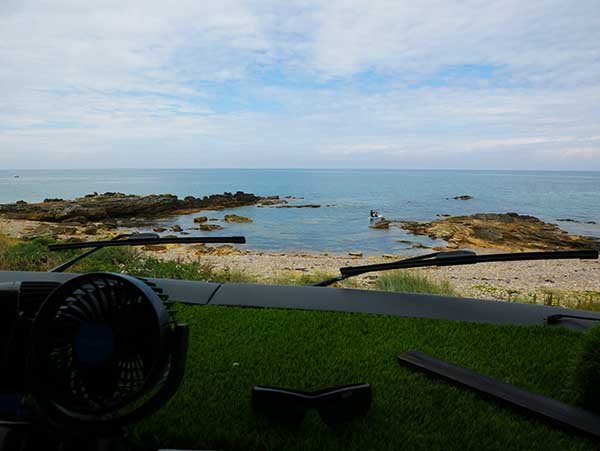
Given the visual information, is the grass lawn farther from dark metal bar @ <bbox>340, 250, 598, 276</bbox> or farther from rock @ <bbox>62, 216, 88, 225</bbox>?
rock @ <bbox>62, 216, 88, 225</bbox>

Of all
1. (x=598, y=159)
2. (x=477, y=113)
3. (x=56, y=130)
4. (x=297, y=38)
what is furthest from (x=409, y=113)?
(x=56, y=130)

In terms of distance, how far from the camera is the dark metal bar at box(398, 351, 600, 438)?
133cm

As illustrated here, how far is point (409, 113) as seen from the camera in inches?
496

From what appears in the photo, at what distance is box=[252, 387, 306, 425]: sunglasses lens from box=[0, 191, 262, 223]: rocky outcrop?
7.73 m

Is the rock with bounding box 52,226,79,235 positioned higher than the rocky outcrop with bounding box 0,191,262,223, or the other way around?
the rocky outcrop with bounding box 0,191,262,223

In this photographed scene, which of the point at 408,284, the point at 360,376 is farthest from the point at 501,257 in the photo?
the point at 408,284

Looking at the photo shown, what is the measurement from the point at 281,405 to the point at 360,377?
0.45 meters

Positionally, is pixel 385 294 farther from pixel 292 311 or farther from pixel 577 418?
pixel 577 418

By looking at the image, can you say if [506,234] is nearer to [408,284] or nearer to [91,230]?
[408,284]

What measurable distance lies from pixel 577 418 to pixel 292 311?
1.31 metres

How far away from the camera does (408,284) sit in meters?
4.39

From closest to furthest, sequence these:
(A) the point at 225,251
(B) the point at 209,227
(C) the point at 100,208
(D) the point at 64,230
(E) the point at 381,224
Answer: (D) the point at 64,230 → (A) the point at 225,251 → (B) the point at 209,227 → (C) the point at 100,208 → (E) the point at 381,224

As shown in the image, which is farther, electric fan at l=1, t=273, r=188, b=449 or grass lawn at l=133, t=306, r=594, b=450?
grass lawn at l=133, t=306, r=594, b=450

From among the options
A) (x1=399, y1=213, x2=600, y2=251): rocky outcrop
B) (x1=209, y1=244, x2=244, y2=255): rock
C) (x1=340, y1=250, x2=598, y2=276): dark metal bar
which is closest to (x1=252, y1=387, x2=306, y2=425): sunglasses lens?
(x1=340, y1=250, x2=598, y2=276): dark metal bar
